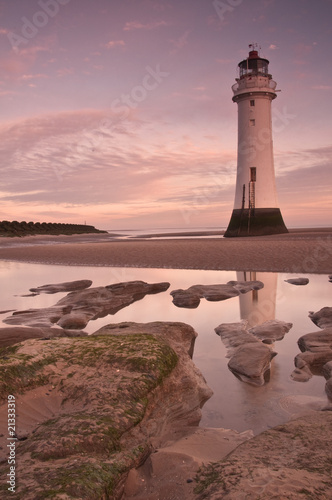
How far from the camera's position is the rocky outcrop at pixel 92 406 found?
233 cm

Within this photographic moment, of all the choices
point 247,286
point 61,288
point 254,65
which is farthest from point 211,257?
point 254,65

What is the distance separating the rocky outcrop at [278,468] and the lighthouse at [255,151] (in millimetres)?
28086

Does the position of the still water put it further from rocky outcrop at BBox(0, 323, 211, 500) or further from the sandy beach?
the sandy beach

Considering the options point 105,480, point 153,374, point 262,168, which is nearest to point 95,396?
point 153,374

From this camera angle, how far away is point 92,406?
123 inches

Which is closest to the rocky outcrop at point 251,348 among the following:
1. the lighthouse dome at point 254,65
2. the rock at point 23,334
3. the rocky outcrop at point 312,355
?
the rocky outcrop at point 312,355

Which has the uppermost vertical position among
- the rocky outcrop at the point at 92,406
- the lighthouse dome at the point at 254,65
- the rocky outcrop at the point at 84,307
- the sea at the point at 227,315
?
the lighthouse dome at the point at 254,65

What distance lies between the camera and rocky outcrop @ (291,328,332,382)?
510cm

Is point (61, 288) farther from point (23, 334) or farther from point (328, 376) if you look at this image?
point (328, 376)

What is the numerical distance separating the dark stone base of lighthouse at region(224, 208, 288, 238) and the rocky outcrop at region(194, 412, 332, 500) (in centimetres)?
2803

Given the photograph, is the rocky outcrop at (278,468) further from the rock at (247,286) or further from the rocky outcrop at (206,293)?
the rock at (247,286)

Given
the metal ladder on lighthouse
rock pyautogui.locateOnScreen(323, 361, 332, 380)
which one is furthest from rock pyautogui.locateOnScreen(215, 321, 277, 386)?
the metal ladder on lighthouse

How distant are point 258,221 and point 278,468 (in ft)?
95.0

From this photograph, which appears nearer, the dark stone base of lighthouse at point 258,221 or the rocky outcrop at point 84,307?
the rocky outcrop at point 84,307
